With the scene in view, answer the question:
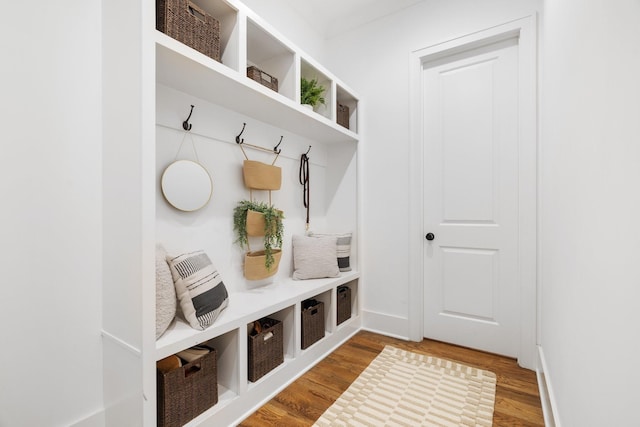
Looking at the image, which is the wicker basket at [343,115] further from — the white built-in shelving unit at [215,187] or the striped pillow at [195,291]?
the striped pillow at [195,291]

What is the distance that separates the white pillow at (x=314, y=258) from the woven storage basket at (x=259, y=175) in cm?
52

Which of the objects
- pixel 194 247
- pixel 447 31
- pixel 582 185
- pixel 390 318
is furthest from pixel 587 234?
pixel 447 31

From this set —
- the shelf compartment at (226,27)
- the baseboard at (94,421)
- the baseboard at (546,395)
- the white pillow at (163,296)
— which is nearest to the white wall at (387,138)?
the baseboard at (546,395)

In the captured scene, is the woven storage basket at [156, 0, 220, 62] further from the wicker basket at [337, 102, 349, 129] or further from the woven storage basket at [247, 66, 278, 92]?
the wicker basket at [337, 102, 349, 129]

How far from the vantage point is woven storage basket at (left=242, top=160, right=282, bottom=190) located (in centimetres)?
191

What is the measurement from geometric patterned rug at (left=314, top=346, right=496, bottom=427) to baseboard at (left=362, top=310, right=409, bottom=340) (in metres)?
0.37

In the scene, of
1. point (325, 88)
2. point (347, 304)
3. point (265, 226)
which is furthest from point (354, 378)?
point (325, 88)

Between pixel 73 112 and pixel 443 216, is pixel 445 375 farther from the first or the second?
pixel 73 112

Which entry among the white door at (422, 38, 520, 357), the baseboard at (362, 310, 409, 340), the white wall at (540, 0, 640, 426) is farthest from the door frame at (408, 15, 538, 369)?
the baseboard at (362, 310, 409, 340)

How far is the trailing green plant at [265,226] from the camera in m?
1.89

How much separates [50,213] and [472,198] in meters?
2.48

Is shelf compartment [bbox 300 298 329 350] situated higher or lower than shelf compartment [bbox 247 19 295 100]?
lower

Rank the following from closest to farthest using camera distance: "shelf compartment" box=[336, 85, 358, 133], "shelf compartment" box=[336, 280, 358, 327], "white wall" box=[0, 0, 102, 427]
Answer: "white wall" box=[0, 0, 102, 427] → "shelf compartment" box=[336, 280, 358, 327] → "shelf compartment" box=[336, 85, 358, 133]

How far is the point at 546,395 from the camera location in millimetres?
1576
